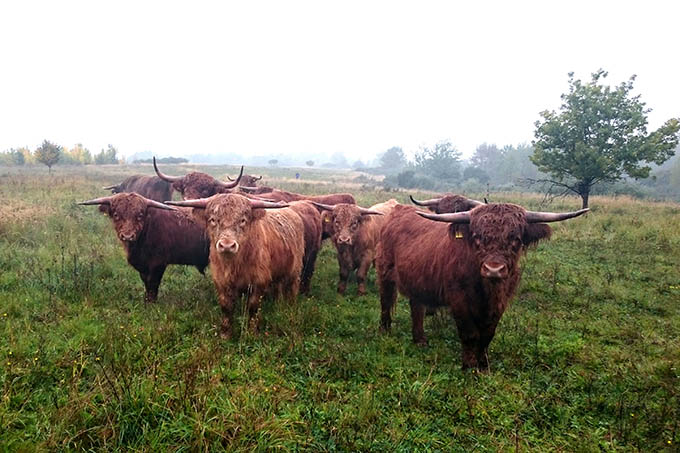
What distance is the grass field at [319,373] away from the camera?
2854 mm

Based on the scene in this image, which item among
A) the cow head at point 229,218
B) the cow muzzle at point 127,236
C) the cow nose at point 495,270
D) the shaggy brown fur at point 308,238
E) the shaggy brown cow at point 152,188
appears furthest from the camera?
the shaggy brown cow at point 152,188

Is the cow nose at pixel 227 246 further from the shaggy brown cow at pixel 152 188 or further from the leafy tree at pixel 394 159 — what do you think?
the leafy tree at pixel 394 159

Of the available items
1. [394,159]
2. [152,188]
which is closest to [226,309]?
[152,188]

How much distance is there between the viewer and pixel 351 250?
26.0ft

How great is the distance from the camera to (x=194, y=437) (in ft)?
8.78

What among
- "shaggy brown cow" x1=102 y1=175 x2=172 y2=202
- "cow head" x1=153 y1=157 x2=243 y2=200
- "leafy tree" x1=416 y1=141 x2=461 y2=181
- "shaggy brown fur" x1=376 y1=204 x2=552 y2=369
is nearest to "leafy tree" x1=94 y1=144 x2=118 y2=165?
"leafy tree" x1=416 y1=141 x2=461 y2=181

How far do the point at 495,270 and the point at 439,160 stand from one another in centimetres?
6136

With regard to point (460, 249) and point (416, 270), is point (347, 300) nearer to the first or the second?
point (416, 270)

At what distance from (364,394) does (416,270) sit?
6.05ft

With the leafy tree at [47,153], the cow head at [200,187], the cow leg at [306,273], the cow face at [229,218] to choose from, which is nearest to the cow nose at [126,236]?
the cow face at [229,218]

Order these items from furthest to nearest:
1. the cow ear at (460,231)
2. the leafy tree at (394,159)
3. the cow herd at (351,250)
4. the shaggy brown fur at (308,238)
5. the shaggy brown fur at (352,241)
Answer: the leafy tree at (394,159) < the shaggy brown fur at (352,241) < the shaggy brown fur at (308,238) < the cow ear at (460,231) < the cow herd at (351,250)

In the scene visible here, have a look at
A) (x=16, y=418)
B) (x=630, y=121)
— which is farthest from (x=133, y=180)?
(x=630, y=121)

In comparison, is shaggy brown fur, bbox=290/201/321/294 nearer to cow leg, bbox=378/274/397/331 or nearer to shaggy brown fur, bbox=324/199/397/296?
shaggy brown fur, bbox=324/199/397/296

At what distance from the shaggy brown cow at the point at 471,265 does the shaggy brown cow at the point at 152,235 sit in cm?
371
